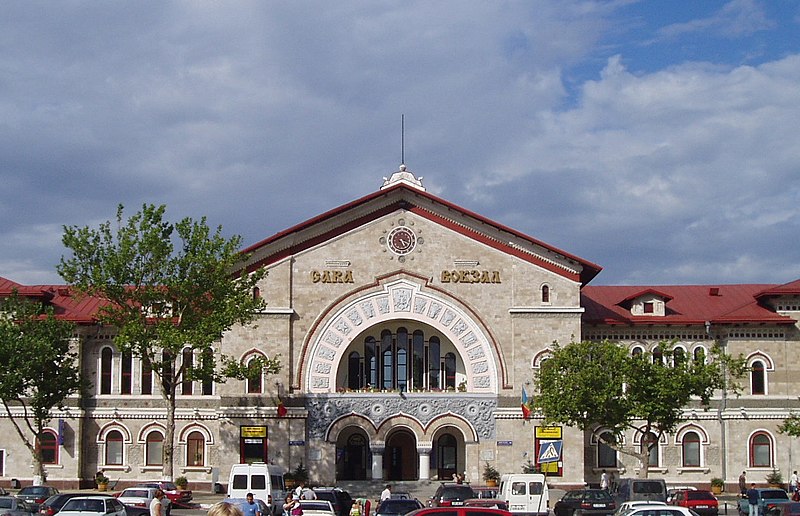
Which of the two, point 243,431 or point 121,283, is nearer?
point 121,283

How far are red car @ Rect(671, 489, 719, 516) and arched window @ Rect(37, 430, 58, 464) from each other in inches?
1382

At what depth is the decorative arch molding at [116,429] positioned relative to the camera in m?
63.4

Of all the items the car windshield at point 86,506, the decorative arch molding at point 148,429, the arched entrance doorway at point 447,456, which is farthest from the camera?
the decorative arch molding at point 148,429

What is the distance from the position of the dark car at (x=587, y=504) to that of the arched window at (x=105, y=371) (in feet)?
98.2

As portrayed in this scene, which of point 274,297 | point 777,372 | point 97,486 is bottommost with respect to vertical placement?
point 97,486

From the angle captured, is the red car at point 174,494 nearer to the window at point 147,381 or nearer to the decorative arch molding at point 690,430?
the window at point 147,381

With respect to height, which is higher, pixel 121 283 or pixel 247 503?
pixel 121 283

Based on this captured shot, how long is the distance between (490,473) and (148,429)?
19.7 m

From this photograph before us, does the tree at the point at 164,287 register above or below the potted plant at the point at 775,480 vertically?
above

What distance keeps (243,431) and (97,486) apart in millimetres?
9281

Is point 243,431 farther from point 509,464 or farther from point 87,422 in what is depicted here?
point 509,464

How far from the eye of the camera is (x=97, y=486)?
62.0 meters

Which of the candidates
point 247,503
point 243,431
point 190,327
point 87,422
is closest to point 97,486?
point 87,422

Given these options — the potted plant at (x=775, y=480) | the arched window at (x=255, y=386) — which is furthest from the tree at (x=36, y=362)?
the potted plant at (x=775, y=480)
